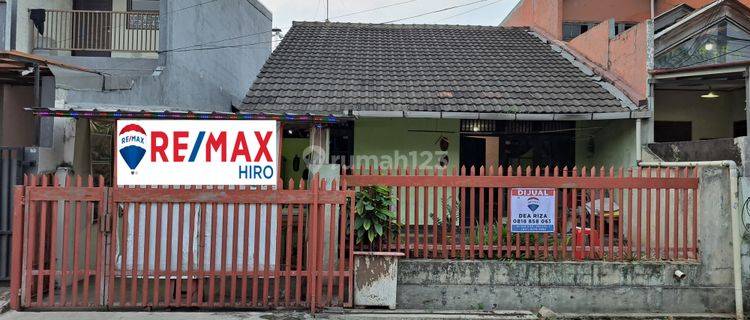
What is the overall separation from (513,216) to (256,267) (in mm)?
3355

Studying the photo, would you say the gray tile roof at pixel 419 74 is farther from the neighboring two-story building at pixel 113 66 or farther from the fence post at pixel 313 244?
the fence post at pixel 313 244

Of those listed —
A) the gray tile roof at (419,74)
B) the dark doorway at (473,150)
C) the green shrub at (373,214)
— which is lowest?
the green shrub at (373,214)

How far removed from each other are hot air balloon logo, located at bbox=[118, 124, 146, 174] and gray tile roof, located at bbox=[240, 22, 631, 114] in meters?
3.23

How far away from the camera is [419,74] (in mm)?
10328

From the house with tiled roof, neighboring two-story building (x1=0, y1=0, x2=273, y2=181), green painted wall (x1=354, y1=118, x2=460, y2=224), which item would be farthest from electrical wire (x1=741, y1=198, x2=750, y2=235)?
neighboring two-story building (x1=0, y1=0, x2=273, y2=181)

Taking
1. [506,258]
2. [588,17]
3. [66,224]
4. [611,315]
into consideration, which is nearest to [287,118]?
[66,224]

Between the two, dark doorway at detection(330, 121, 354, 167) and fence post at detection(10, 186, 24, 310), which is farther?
dark doorway at detection(330, 121, 354, 167)

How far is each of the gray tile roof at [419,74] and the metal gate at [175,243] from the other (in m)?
3.40

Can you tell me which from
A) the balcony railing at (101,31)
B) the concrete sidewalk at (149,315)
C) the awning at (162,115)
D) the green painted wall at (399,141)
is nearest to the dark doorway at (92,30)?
the balcony railing at (101,31)

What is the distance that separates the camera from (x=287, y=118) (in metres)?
5.77

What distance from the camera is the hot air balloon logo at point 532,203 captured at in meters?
6.07

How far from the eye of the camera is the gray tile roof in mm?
8922

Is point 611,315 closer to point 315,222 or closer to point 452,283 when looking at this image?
point 452,283

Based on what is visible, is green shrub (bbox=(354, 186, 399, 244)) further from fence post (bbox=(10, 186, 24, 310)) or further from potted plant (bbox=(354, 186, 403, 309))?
fence post (bbox=(10, 186, 24, 310))
